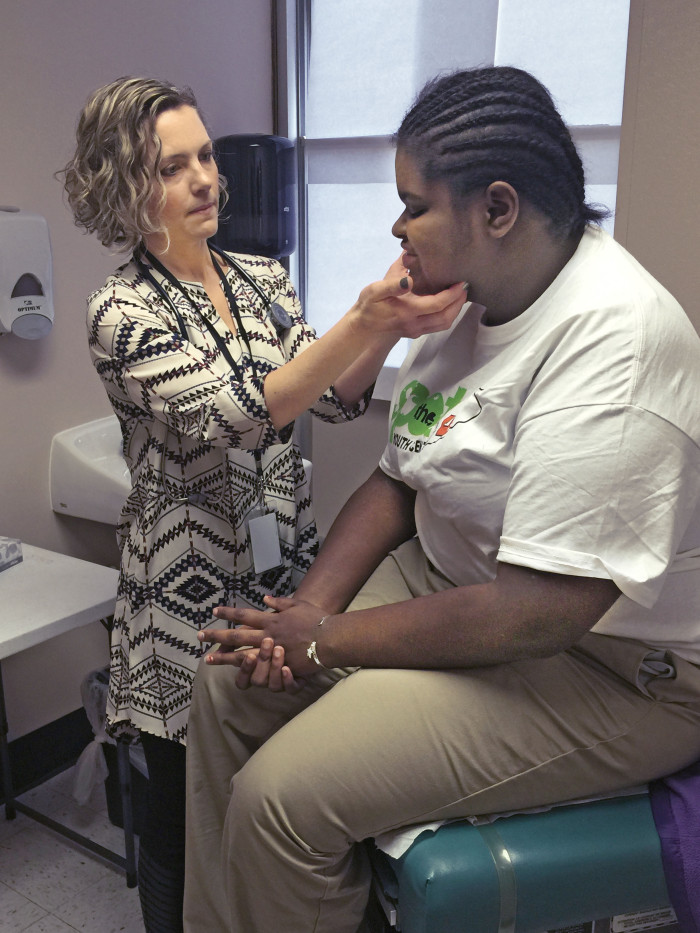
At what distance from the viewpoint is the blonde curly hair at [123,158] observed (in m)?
1.49

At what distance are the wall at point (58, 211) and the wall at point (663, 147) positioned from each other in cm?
126

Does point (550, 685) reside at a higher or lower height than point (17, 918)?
higher

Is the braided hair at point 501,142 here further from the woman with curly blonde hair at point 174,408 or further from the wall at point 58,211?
the wall at point 58,211

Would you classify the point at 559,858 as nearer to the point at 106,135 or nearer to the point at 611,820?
the point at 611,820

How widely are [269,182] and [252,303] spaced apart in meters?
0.98

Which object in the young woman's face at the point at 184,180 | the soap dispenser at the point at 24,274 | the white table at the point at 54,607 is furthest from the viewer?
the soap dispenser at the point at 24,274

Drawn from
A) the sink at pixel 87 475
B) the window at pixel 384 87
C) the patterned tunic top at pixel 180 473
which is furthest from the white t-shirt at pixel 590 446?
the window at pixel 384 87

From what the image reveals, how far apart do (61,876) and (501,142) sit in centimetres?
182

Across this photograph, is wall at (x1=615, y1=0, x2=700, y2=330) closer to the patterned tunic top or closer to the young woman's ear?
the patterned tunic top

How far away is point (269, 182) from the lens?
8.16 feet

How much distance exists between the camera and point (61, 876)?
6.59 feet

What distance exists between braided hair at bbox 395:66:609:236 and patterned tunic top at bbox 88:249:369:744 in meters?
0.47

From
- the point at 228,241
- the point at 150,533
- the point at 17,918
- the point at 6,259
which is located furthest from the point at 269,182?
the point at 17,918

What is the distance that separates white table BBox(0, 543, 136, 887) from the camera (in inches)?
65.9
